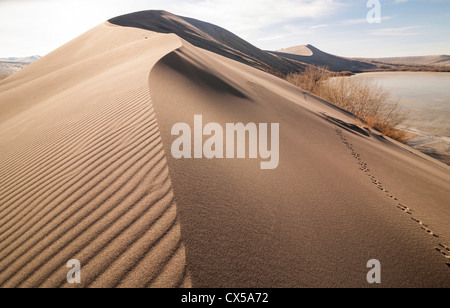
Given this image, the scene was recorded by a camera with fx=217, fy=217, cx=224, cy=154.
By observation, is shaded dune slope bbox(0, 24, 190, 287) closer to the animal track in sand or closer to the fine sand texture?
the fine sand texture

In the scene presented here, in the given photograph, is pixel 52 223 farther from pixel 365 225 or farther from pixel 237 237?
pixel 365 225

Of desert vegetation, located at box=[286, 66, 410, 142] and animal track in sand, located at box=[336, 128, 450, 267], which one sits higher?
desert vegetation, located at box=[286, 66, 410, 142]

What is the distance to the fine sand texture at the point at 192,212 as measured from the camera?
1490 millimetres

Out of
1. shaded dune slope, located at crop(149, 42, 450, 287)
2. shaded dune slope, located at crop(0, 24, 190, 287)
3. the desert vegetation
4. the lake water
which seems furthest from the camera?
the desert vegetation

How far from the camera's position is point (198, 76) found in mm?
5422

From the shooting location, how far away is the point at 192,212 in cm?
176

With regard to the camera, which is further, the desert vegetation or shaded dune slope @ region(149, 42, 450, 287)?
the desert vegetation

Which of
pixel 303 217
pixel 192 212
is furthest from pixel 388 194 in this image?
pixel 192 212

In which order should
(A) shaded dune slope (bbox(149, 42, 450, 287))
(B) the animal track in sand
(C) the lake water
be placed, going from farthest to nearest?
(C) the lake water
(B) the animal track in sand
(A) shaded dune slope (bbox(149, 42, 450, 287))

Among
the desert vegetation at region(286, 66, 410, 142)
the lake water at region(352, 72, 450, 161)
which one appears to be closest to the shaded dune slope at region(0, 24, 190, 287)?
the desert vegetation at region(286, 66, 410, 142)

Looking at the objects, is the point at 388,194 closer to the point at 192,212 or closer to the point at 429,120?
the point at 192,212

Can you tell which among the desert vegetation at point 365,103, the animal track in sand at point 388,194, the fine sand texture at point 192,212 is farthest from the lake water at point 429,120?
the fine sand texture at point 192,212

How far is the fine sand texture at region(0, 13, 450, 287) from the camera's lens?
58.7 inches

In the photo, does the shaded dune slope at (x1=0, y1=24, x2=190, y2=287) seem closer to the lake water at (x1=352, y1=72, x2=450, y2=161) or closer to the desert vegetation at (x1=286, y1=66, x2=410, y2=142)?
the desert vegetation at (x1=286, y1=66, x2=410, y2=142)
